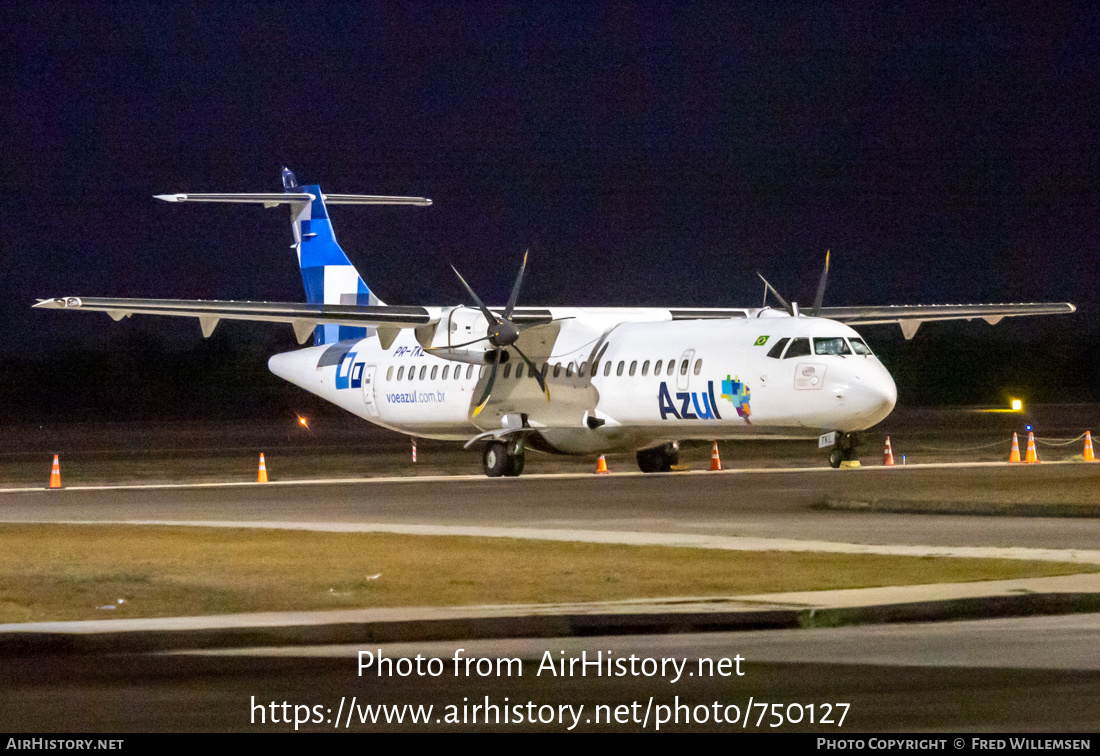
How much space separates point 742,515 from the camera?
69.3ft

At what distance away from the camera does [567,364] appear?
32.7 meters

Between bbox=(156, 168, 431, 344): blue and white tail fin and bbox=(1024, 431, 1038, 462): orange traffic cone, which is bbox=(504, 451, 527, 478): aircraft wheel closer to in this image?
bbox=(156, 168, 431, 344): blue and white tail fin

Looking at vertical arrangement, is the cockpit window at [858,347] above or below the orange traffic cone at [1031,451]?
above

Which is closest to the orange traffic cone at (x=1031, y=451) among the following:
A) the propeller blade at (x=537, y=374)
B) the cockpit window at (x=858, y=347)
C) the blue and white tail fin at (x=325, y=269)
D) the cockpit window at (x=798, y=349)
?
the cockpit window at (x=858, y=347)

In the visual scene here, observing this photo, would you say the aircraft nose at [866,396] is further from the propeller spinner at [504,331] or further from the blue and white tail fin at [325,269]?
the blue and white tail fin at [325,269]

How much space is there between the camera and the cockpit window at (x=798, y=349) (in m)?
28.6

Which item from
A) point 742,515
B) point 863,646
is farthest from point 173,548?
point 863,646

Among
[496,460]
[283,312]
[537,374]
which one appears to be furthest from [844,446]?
[283,312]

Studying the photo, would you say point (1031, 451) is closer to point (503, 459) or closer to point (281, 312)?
point (503, 459)

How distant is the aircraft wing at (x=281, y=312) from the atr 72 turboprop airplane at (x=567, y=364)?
39 millimetres

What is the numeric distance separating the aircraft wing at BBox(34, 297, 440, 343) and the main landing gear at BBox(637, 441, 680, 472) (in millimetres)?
5008

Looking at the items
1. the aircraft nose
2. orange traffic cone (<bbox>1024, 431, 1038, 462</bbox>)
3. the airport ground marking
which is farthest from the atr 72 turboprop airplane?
orange traffic cone (<bbox>1024, 431, 1038, 462</bbox>)

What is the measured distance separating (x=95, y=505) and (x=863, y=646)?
696 inches
